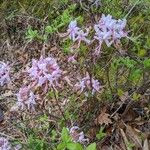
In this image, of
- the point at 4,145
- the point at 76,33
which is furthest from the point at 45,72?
the point at 4,145

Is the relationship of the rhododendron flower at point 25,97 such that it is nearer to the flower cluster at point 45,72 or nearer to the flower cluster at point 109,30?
the flower cluster at point 45,72

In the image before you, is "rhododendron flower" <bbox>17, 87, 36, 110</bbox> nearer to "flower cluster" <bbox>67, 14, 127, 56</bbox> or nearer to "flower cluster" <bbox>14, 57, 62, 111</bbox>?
"flower cluster" <bbox>14, 57, 62, 111</bbox>

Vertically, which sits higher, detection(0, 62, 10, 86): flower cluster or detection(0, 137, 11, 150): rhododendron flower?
detection(0, 62, 10, 86): flower cluster

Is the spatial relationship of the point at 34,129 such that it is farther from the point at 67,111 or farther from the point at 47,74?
the point at 47,74

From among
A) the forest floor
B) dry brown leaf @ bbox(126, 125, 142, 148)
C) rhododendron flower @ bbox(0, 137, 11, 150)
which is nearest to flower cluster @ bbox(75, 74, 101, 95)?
the forest floor

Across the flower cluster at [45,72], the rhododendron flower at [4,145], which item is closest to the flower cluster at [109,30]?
the flower cluster at [45,72]

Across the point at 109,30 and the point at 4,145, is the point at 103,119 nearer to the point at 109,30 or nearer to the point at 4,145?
the point at 4,145
